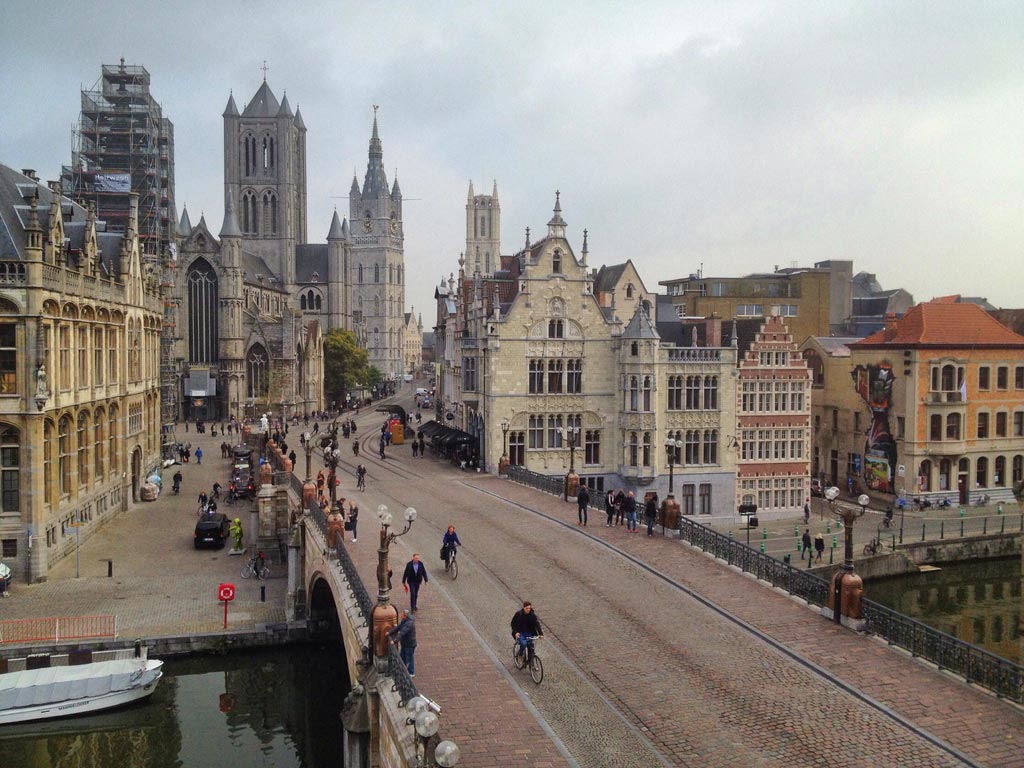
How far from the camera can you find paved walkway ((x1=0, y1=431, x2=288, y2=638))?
30531mm

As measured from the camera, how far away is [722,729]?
14953mm

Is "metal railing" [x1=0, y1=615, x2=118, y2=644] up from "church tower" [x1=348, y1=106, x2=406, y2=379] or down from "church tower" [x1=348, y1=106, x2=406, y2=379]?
down

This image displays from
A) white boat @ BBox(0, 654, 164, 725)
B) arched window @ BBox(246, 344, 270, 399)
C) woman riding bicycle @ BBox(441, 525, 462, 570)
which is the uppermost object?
arched window @ BBox(246, 344, 270, 399)

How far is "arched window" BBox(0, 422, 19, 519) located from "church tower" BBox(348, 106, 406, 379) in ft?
395

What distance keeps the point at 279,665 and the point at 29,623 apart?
305 inches

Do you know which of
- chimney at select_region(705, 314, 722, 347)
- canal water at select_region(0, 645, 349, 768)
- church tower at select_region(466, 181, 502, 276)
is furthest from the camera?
church tower at select_region(466, 181, 502, 276)

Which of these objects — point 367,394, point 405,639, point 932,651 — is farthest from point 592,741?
point 367,394

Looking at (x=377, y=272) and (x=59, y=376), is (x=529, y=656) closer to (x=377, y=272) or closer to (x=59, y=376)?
(x=59, y=376)

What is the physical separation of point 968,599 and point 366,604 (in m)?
31.6

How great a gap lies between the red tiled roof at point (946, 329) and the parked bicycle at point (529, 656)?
4245 centimetres

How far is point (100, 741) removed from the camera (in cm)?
2484

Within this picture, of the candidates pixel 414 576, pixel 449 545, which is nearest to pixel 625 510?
pixel 449 545

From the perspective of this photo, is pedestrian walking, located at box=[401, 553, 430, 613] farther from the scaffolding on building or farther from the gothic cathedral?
the gothic cathedral

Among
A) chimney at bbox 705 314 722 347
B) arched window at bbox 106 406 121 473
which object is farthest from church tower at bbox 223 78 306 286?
chimney at bbox 705 314 722 347
